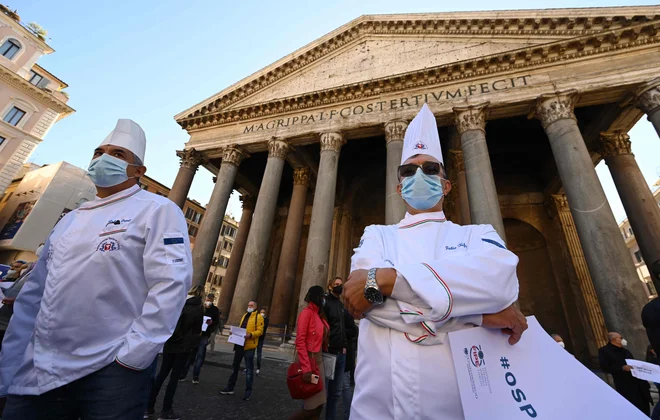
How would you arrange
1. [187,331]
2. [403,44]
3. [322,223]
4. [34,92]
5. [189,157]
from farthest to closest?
[34,92] < [189,157] < [403,44] < [322,223] < [187,331]

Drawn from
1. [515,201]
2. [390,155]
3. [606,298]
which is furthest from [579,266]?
[390,155]

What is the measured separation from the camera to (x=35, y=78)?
27781mm

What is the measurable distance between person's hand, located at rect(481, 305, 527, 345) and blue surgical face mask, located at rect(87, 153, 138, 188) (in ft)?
8.51

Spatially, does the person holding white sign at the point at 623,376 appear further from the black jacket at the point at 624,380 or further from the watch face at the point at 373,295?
the watch face at the point at 373,295

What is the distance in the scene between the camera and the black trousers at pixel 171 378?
3.94 meters

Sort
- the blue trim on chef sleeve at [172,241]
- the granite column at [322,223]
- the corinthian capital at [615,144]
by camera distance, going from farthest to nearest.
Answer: the corinthian capital at [615,144] → the granite column at [322,223] → the blue trim on chef sleeve at [172,241]

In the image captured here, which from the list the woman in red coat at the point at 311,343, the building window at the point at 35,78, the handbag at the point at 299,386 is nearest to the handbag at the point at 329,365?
the woman in red coat at the point at 311,343

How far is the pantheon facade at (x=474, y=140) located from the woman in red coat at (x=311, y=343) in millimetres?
5851

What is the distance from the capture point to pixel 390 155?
11.0m

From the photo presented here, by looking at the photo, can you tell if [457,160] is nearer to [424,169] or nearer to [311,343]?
[311,343]

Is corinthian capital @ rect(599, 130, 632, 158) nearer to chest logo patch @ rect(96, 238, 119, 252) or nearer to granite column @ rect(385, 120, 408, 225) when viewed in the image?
granite column @ rect(385, 120, 408, 225)

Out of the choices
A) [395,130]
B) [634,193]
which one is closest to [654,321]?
[395,130]

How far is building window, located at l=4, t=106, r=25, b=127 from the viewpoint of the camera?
80.2 feet

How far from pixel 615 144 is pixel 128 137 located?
15665 mm
